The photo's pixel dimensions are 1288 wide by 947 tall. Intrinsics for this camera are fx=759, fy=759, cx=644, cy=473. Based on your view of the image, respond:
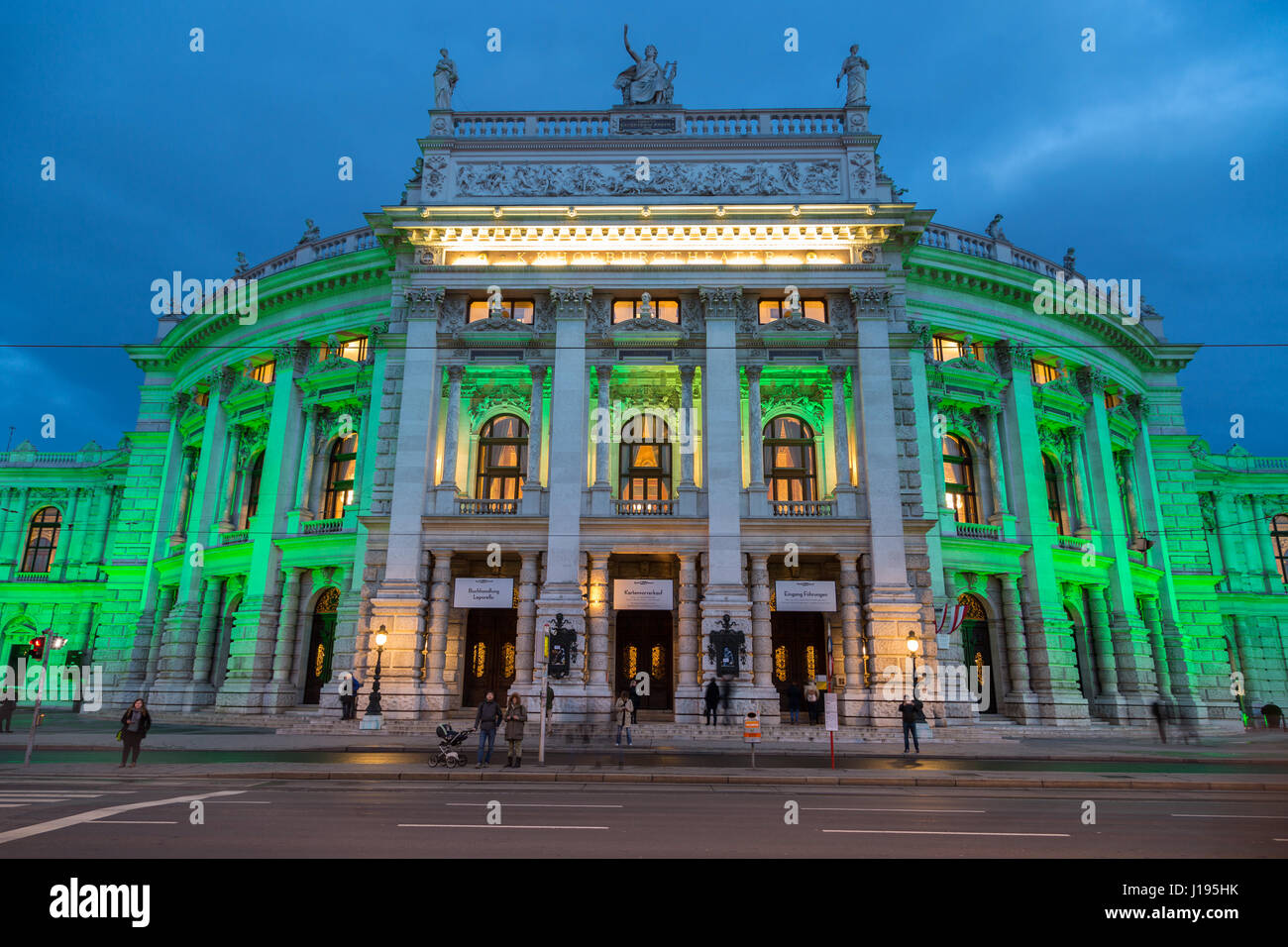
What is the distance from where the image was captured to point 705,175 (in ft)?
110

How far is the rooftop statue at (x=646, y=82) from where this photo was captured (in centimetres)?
3557

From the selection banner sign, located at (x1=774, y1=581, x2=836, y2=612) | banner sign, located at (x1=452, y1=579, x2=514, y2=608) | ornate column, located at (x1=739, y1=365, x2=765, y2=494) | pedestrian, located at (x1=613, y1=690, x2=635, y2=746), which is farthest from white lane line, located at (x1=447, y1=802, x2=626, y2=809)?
ornate column, located at (x1=739, y1=365, x2=765, y2=494)

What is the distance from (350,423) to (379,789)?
25080 mm

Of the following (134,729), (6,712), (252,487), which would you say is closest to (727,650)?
(134,729)

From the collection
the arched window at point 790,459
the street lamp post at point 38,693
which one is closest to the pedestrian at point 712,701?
the arched window at point 790,459

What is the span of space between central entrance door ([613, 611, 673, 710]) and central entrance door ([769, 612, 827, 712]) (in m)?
4.55

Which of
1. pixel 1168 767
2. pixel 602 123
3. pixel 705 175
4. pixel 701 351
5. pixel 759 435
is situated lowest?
pixel 1168 767

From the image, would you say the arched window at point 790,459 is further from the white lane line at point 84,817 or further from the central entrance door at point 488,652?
the white lane line at point 84,817

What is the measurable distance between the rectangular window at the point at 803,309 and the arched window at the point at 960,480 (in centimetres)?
884
